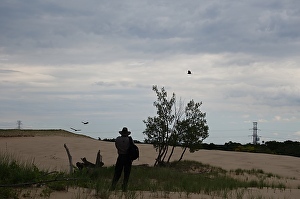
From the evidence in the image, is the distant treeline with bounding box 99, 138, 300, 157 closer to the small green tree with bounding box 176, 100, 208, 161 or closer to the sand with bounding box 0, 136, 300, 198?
the sand with bounding box 0, 136, 300, 198

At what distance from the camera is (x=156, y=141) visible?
24.2m

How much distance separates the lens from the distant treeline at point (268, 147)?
40.8m

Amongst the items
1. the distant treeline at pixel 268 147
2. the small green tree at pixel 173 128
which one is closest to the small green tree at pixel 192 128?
the small green tree at pixel 173 128

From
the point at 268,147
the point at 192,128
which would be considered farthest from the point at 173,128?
the point at 268,147

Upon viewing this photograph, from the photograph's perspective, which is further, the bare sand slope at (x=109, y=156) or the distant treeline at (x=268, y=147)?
the distant treeline at (x=268, y=147)

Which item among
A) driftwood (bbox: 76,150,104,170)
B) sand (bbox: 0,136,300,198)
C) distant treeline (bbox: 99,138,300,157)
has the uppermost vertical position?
distant treeline (bbox: 99,138,300,157)

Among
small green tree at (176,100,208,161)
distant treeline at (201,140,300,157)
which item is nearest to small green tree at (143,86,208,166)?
small green tree at (176,100,208,161)

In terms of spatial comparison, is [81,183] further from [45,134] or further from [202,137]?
[45,134]

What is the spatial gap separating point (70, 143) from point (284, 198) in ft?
84.4

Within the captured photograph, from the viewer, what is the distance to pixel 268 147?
45.2m

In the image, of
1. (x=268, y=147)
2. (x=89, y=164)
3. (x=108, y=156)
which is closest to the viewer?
(x=89, y=164)

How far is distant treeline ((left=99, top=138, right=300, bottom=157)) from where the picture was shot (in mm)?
40812

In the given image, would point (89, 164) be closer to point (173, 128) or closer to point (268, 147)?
point (173, 128)

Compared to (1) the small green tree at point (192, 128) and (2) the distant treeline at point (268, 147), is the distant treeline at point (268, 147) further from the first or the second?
(1) the small green tree at point (192, 128)
